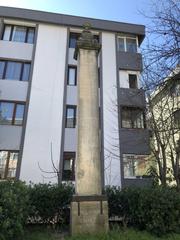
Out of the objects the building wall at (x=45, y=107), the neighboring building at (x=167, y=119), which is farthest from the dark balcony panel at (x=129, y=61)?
the neighboring building at (x=167, y=119)

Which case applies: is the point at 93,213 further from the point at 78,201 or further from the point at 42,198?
the point at 42,198

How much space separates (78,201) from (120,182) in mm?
10056

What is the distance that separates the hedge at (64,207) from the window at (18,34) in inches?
568

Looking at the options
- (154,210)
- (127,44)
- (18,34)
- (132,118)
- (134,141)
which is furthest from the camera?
(127,44)

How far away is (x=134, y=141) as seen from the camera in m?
18.8

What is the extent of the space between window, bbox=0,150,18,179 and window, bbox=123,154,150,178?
7.27 meters

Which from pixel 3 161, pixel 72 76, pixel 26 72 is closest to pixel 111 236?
pixel 3 161

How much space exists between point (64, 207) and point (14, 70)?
13.2 metres

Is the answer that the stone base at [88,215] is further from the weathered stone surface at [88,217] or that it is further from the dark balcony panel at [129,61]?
the dark balcony panel at [129,61]

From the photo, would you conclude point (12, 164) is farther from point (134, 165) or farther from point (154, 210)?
point (154, 210)

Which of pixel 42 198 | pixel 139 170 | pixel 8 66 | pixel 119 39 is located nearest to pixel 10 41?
pixel 8 66

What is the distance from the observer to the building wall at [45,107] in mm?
17062

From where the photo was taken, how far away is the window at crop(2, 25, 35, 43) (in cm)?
2064

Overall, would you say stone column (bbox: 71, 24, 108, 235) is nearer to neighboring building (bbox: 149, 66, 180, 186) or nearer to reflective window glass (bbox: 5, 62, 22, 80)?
neighboring building (bbox: 149, 66, 180, 186)
